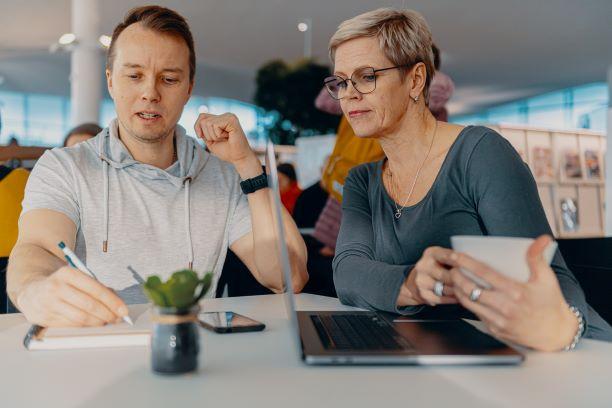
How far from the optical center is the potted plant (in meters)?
0.81

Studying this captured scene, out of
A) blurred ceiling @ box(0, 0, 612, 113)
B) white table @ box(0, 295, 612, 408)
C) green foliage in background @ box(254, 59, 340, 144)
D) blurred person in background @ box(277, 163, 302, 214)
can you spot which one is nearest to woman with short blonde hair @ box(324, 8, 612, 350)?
white table @ box(0, 295, 612, 408)

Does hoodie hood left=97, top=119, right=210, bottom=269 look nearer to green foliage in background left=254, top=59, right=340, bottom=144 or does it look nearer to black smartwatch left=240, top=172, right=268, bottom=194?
black smartwatch left=240, top=172, right=268, bottom=194

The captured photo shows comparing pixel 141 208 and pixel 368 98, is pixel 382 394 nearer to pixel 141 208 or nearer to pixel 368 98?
pixel 368 98

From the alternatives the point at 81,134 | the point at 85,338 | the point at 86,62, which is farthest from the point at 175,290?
the point at 86,62

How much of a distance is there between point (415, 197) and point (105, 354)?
0.88 metres

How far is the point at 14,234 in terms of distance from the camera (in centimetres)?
191

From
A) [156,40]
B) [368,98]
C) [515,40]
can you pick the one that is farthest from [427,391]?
[515,40]

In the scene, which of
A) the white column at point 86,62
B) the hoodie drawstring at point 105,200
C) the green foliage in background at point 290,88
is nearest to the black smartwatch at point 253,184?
the hoodie drawstring at point 105,200

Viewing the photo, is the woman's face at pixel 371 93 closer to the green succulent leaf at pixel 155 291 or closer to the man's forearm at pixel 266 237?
the man's forearm at pixel 266 237

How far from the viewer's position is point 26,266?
4.24 ft

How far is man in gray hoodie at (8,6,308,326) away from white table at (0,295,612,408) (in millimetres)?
664

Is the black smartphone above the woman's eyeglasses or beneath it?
beneath

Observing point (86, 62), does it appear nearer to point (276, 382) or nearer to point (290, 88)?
point (290, 88)

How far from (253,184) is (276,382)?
39.0 inches
